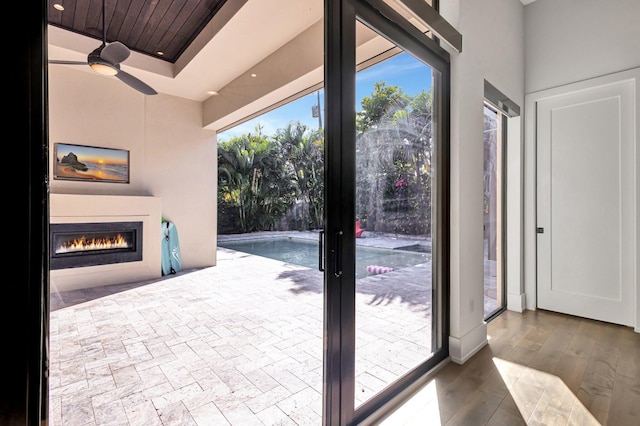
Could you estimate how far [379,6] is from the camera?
5.81 feet

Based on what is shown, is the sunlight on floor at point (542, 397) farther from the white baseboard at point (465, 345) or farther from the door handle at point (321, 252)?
the door handle at point (321, 252)

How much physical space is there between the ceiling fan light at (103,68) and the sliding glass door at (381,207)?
59.6 inches

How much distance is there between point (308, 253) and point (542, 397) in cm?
175

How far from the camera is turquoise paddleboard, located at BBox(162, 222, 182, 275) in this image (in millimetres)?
3309

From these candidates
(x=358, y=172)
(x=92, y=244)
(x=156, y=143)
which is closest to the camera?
(x=358, y=172)

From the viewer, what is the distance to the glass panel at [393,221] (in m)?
1.84

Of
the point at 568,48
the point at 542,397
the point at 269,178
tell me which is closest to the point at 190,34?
the point at 269,178

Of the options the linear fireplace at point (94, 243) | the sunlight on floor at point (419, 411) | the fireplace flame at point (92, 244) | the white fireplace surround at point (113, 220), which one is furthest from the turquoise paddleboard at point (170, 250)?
the sunlight on floor at point (419, 411)

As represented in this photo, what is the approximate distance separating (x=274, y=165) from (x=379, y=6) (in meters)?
1.16

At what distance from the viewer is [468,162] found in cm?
256

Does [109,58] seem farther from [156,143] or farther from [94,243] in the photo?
[94,243]

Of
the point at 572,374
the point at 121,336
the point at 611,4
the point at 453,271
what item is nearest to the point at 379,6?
the point at 453,271

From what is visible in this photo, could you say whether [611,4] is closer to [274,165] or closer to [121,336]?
[274,165]

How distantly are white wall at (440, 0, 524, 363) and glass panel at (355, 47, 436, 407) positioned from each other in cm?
22
